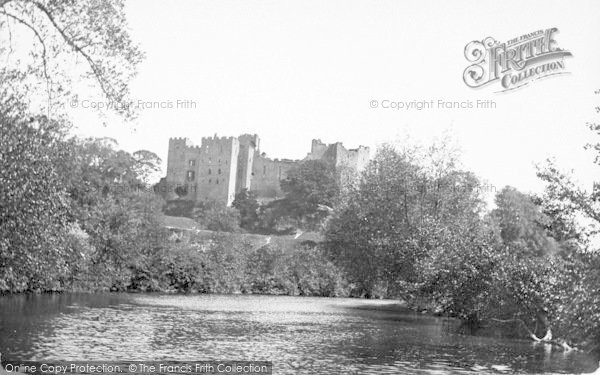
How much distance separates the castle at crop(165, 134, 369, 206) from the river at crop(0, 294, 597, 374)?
248ft

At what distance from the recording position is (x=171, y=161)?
10912cm

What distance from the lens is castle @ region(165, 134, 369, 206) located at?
10519 cm

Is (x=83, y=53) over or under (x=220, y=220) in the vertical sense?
under

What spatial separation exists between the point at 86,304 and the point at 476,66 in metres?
17.8

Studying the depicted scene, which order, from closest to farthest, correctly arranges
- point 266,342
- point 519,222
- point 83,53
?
1. point 83,53
2. point 266,342
3. point 519,222

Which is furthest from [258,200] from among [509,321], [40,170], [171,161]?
[40,170]

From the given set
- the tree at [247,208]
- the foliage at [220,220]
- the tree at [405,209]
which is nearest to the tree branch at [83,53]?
the tree at [405,209]

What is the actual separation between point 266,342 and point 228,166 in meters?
86.7

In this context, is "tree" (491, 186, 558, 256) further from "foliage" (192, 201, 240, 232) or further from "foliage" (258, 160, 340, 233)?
"foliage" (258, 160, 340, 233)

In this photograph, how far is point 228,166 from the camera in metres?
106

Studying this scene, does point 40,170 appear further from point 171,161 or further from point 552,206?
point 171,161

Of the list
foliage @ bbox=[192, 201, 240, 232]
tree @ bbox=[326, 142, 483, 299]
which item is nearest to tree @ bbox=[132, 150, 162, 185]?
foliage @ bbox=[192, 201, 240, 232]

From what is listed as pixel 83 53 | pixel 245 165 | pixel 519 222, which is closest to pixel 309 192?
pixel 245 165

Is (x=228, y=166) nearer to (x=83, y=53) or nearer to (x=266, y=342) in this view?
(x=266, y=342)
